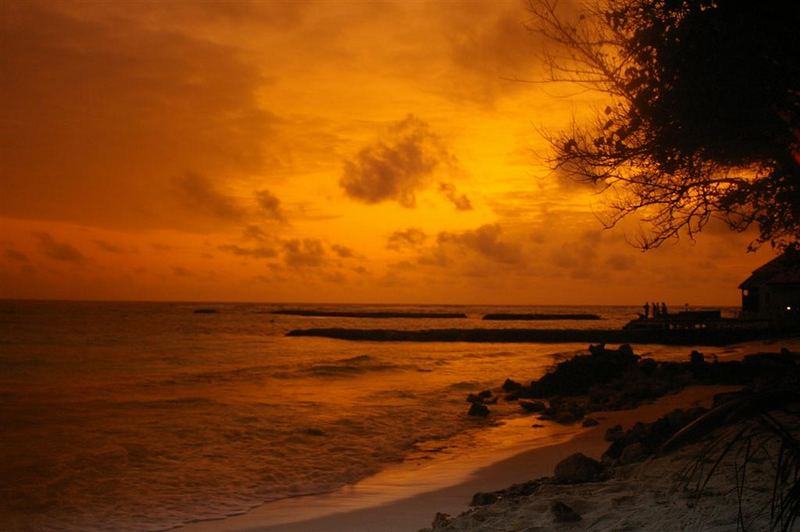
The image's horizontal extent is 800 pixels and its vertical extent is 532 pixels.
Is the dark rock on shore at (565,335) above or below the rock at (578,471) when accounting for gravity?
below

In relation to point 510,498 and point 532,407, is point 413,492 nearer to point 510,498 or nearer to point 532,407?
point 510,498

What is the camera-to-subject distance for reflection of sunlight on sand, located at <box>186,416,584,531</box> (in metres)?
9.13

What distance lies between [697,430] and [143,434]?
1452cm

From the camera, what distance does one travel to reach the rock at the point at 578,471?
323 inches

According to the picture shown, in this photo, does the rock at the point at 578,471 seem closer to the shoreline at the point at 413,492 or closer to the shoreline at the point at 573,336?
the shoreline at the point at 413,492

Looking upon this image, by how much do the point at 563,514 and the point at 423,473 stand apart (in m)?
5.19

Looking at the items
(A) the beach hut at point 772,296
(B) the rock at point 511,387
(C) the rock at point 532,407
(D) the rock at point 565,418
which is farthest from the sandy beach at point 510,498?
(A) the beach hut at point 772,296

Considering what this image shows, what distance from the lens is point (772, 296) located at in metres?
49.9

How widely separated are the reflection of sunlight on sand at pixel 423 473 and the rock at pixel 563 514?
332 cm

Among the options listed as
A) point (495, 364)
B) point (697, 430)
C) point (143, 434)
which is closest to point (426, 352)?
point (495, 364)

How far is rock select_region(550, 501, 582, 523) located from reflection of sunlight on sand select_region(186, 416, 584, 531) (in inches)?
131

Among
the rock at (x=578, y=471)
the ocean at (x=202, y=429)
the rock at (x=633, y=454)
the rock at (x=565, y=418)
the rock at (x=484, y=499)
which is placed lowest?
the ocean at (x=202, y=429)

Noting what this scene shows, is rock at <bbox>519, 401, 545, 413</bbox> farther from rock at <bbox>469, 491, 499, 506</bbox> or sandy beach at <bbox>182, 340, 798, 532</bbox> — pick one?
rock at <bbox>469, 491, 499, 506</bbox>

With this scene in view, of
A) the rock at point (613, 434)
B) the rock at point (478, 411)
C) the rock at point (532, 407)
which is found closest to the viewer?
the rock at point (613, 434)
